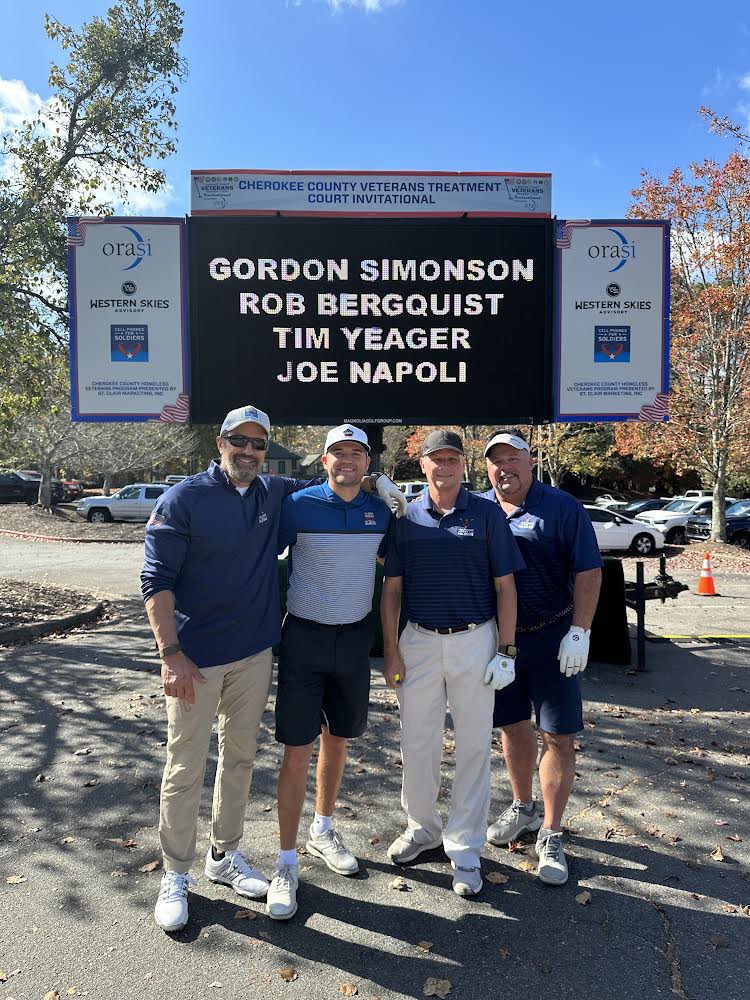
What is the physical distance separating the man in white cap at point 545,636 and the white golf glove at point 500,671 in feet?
0.95

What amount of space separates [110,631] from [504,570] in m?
6.97

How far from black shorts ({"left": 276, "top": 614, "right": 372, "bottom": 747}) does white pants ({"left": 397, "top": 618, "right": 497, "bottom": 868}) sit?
265mm

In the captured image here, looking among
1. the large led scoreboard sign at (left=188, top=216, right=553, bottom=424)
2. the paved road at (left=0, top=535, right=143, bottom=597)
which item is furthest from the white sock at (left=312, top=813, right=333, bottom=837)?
the paved road at (left=0, top=535, right=143, bottom=597)

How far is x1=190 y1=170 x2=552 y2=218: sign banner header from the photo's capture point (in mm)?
6938

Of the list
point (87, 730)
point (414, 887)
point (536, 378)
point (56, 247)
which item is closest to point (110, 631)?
point (87, 730)

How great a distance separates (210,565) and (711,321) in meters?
17.3

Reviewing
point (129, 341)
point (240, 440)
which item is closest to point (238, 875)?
point (240, 440)

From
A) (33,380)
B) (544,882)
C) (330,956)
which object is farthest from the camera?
(33,380)

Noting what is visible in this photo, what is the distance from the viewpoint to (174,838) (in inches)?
122

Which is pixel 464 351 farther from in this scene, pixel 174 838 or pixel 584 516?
pixel 174 838

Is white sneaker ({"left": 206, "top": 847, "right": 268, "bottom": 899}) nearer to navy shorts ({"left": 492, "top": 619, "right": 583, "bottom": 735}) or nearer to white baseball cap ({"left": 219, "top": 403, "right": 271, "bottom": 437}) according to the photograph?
navy shorts ({"left": 492, "top": 619, "right": 583, "bottom": 735})

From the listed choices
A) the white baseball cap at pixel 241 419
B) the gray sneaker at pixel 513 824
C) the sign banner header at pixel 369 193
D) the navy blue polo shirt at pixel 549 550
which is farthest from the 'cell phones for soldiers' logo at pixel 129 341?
the gray sneaker at pixel 513 824

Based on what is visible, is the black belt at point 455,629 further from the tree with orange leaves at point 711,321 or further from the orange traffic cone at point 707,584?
the tree with orange leaves at point 711,321

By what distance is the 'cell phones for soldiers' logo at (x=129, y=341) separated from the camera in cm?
703
